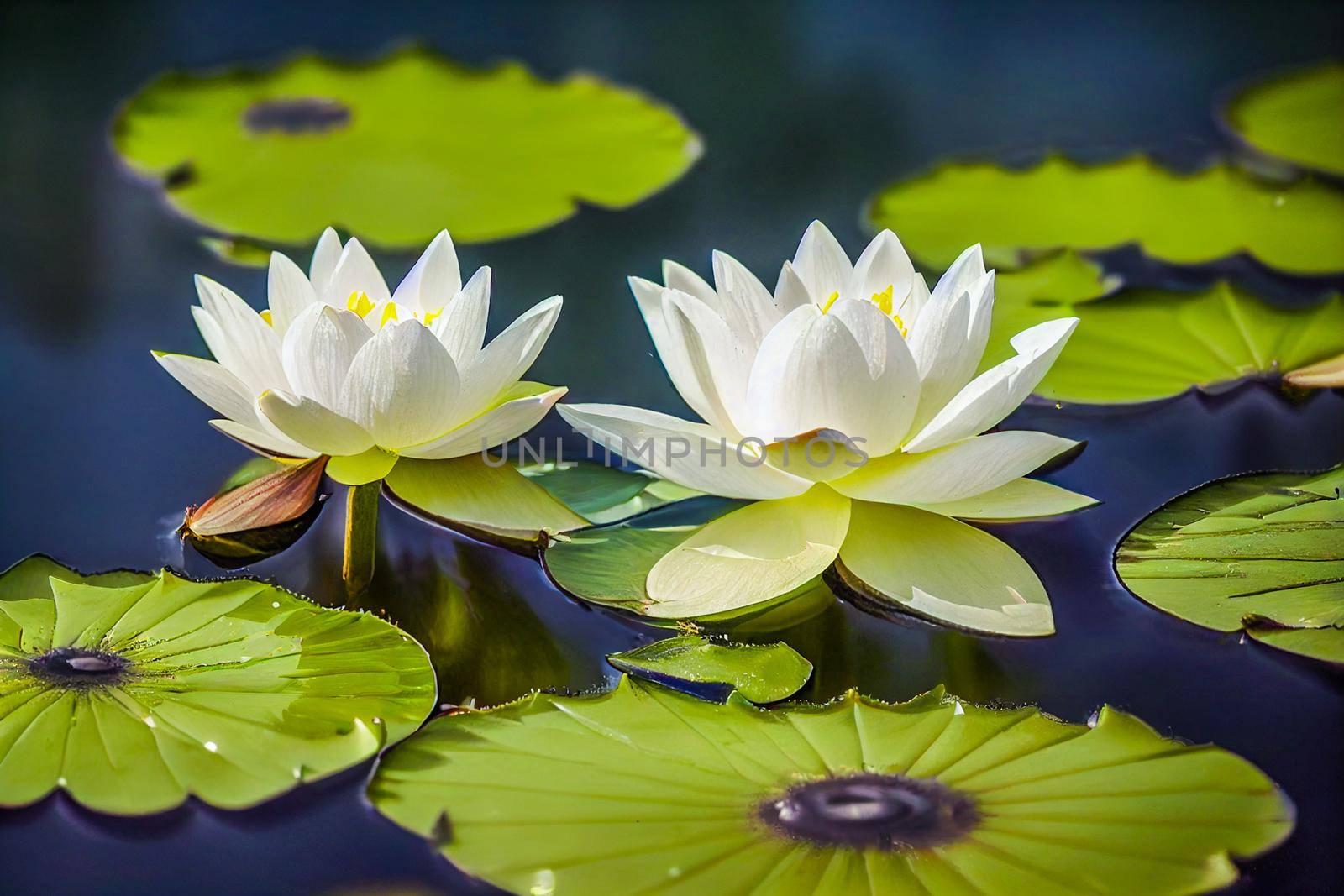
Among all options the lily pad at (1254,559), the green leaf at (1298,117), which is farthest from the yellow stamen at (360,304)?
the green leaf at (1298,117)

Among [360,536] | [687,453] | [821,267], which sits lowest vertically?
[360,536]

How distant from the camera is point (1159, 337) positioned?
1.40m

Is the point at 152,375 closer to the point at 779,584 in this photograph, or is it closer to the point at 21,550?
the point at 21,550

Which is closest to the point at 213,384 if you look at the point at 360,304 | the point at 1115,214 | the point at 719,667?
the point at 360,304

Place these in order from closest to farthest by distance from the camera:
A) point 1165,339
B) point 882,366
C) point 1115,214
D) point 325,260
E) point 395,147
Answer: point 882,366 → point 325,260 → point 1165,339 → point 1115,214 → point 395,147

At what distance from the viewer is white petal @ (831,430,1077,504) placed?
1.01 metres

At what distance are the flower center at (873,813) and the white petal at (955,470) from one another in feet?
0.97

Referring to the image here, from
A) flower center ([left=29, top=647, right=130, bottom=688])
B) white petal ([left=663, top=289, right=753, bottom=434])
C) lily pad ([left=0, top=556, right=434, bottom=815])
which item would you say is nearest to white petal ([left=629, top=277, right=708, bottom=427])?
white petal ([left=663, top=289, right=753, bottom=434])

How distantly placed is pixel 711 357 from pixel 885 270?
0.23 metres

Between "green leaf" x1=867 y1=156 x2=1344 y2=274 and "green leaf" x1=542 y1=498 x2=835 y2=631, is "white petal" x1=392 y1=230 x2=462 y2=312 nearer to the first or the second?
"green leaf" x1=542 y1=498 x2=835 y2=631

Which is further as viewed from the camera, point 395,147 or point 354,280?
point 395,147

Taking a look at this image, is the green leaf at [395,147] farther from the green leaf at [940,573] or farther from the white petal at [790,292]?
the green leaf at [940,573]

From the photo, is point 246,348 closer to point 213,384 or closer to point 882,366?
point 213,384

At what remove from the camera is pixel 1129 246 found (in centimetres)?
162
